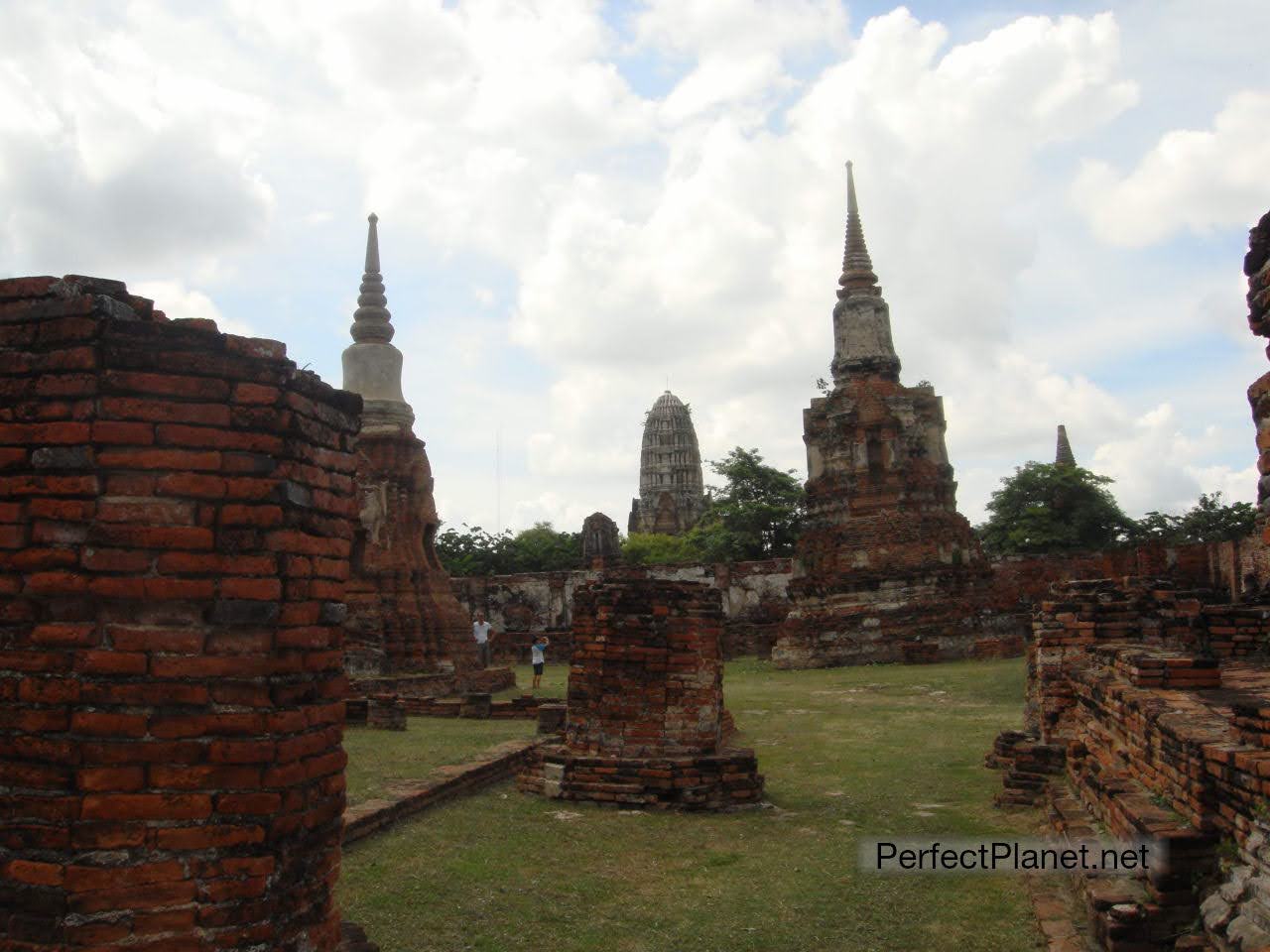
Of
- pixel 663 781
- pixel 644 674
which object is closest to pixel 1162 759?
pixel 663 781

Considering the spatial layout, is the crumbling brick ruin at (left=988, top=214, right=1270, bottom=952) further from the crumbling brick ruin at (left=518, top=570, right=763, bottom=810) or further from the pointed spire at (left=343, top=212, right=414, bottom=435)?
the pointed spire at (left=343, top=212, right=414, bottom=435)

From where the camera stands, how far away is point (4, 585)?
9.11ft

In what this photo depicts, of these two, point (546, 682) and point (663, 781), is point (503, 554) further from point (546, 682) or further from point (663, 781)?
point (663, 781)

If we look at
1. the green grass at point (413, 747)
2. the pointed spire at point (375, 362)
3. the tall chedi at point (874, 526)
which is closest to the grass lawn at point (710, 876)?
the green grass at point (413, 747)

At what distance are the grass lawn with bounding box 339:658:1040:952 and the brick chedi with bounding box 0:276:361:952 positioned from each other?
1.65 metres

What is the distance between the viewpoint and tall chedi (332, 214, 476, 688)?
52.5ft

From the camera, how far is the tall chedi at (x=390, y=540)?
16016 millimetres

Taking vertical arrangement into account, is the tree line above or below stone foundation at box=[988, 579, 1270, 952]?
above

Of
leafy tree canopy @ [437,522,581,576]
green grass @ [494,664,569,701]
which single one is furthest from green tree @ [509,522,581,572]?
green grass @ [494,664,569,701]

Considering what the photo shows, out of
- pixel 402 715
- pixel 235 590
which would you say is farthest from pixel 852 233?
pixel 235 590

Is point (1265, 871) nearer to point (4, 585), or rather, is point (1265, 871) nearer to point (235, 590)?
point (235, 590)

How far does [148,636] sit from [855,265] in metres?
24.2

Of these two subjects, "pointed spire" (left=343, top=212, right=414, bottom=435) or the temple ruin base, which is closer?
the temple ruin base

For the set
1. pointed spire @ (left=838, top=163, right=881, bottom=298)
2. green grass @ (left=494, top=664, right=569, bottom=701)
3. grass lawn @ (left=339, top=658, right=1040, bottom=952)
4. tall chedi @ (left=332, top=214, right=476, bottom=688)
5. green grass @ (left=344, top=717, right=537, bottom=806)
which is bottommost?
green grass @ (left=494, top=664, right=569, bottom=701)
